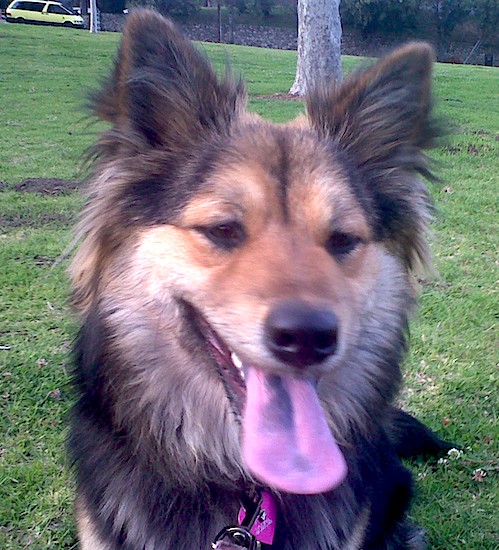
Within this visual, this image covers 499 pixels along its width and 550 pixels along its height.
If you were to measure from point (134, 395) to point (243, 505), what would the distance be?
573 millimetres

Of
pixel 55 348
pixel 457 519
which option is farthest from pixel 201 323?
pixel 55 348

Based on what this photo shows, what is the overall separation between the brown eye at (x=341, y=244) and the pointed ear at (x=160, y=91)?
2.11 feet

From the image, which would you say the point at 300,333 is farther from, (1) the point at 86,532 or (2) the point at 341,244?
(1) the point at 86,532

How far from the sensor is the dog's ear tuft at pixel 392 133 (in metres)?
2.66

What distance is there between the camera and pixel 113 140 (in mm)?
2529

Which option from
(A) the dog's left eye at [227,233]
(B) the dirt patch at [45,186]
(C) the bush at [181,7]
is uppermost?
(C) the bush at [181,7]

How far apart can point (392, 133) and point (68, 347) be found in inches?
101

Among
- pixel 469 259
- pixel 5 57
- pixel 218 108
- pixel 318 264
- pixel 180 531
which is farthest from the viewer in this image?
pixel 5 57

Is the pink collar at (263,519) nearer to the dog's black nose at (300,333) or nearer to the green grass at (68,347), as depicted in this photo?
the dog's black nose at (300,333)

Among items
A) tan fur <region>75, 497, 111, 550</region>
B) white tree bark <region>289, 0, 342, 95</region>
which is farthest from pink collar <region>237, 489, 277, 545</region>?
white tree bark <region>289, 0, 342, 95</region>

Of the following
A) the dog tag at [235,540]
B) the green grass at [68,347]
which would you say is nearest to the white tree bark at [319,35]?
the green grass at [68,347]

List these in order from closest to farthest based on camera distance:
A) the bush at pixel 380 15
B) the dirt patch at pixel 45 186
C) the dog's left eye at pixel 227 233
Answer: the dog's left eye at pixel 227 233 < the dirt patch at pixel 45 186 < the bush at pixel 380 15

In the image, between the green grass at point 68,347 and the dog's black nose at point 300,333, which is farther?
the green grass at point 68,347

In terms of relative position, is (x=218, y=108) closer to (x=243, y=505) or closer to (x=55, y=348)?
(x=243, y=505)
